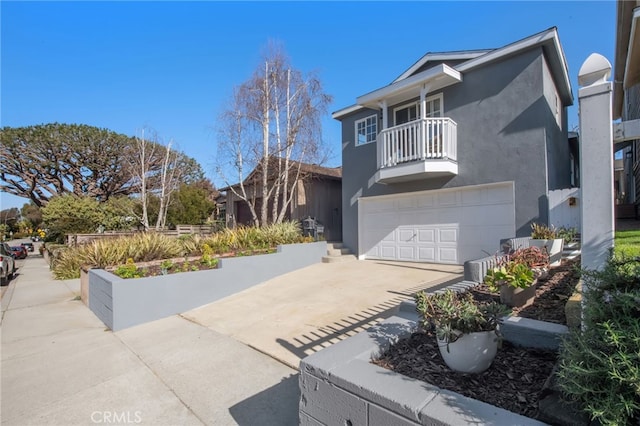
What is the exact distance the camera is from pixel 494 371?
225 cm

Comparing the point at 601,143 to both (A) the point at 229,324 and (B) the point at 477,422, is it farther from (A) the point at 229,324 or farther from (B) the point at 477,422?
(A) the point at 229,324

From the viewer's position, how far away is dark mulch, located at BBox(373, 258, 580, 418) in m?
1.90

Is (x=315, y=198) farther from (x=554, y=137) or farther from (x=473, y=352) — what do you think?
(x=473, y=352)

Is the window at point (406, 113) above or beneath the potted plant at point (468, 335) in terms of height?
above

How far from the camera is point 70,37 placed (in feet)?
29.5

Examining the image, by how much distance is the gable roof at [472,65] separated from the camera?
7.62 meters

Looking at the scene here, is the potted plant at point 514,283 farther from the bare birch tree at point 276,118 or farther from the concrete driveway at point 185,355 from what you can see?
the bare birch tree at point 276,118

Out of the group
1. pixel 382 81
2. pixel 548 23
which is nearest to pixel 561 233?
pixel 548 23

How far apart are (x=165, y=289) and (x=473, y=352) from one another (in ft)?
18.8

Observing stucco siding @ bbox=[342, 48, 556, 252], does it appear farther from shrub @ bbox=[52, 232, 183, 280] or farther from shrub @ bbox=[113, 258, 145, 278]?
shrub @ bbox=[113, 258, 145, 278]

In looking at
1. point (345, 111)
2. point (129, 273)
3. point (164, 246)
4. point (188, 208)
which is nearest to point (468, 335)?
point (129, 273)

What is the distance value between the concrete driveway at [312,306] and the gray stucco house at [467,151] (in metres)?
1.32

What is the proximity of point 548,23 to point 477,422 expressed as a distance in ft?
32.7

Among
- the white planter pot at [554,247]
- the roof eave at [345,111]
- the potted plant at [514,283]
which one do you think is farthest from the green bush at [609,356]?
the roof eave at [345,111]
